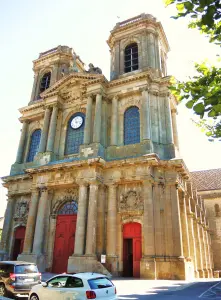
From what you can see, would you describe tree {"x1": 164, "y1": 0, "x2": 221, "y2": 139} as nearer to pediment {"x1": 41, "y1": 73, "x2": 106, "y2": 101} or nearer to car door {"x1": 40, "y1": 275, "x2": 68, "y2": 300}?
car door {"x1": 40, "y1": 275, "x2": 68, "y2": 300}

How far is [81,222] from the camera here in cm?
1683

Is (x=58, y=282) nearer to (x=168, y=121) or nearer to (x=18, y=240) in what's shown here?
(x=168, y=121)

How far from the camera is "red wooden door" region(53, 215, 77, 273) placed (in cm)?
1797

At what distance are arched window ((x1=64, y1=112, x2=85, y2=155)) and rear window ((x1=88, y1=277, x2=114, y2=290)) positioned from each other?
49.6 feet

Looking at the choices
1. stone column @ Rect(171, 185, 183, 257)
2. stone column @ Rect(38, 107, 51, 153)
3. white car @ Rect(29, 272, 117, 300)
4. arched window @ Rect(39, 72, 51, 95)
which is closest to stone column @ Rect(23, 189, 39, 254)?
stone column @ Rect(38, 107, 51, 153)

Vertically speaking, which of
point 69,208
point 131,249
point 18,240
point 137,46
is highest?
point 137,46

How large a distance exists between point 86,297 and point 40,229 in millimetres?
13266

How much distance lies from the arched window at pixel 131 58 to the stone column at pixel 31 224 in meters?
13.6

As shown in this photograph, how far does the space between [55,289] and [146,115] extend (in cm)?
1439

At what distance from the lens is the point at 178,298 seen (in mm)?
8766

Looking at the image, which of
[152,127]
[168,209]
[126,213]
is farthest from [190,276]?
[152,127]

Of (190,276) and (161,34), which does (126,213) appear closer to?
(190,276)

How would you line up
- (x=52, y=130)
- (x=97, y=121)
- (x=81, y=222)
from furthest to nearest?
1. (x=52, y=130)
2. (x=97, y=121)
3. (x=81, y=222)

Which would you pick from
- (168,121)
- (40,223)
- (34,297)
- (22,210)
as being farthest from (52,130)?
(34,297)
